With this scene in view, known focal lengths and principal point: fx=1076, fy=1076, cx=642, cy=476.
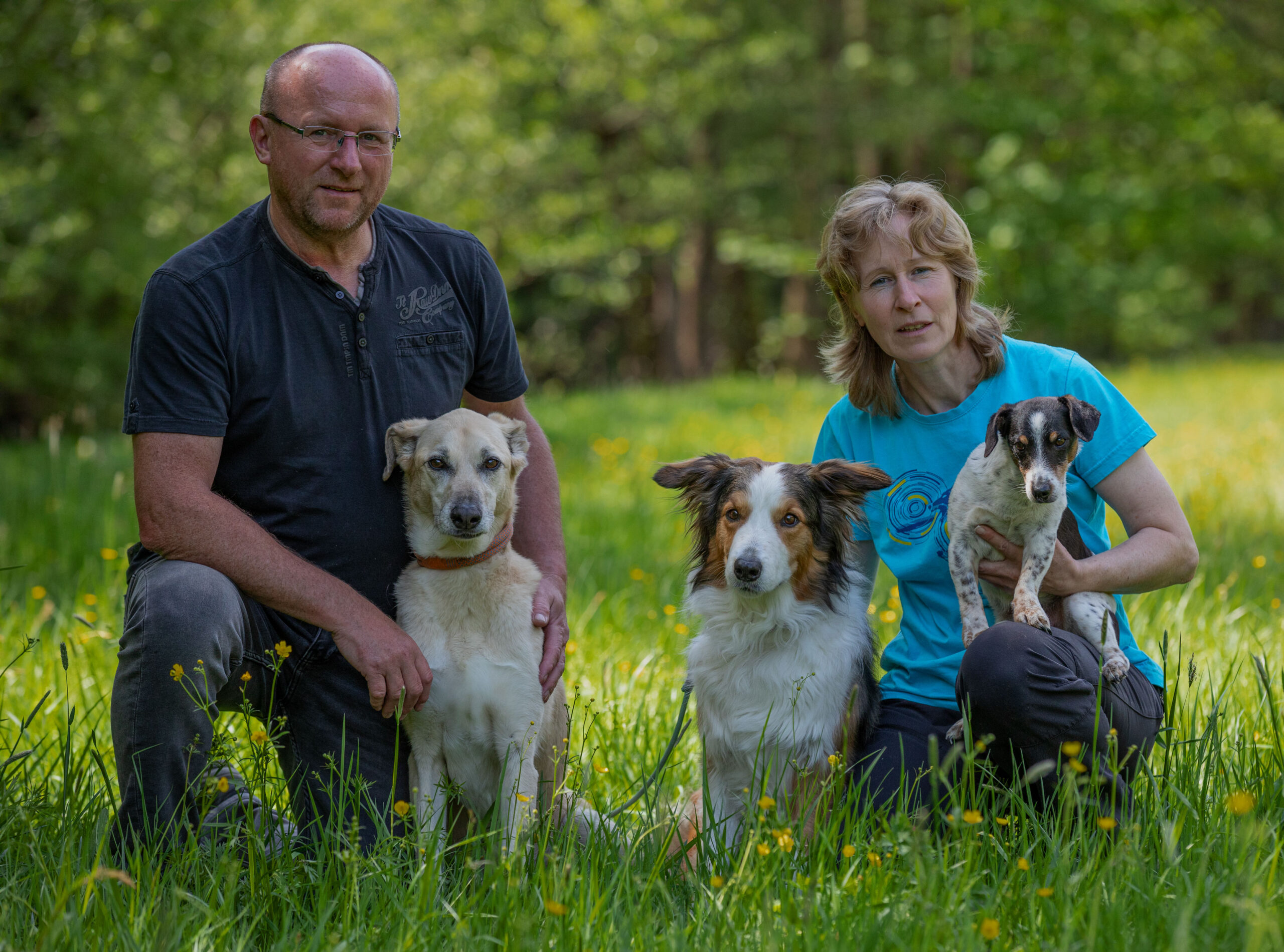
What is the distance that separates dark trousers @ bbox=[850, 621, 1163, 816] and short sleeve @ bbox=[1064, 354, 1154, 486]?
537 millimetres

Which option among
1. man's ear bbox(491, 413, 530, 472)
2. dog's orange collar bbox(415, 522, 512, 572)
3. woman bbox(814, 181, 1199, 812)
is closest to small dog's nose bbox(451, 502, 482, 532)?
dog's orange collar bbox(415, 522, 512, 572)

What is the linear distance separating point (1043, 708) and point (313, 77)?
2768 millimetres

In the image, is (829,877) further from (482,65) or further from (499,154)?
(482,65)

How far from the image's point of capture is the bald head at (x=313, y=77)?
3.21 meters

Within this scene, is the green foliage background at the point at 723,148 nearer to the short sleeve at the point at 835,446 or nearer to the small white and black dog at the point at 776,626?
the short sleeve at the point at 835,446

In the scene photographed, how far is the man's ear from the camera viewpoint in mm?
3498

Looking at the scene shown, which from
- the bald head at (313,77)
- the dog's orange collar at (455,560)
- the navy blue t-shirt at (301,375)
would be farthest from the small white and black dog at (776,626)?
the bald head at (313,77)

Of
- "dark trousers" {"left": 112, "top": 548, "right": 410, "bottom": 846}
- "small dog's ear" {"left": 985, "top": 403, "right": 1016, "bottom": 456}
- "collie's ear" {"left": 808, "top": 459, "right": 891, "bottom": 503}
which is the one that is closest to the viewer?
"dark trousers" {"left": 112, "top": 548, "right": 410, "bottom": 846}

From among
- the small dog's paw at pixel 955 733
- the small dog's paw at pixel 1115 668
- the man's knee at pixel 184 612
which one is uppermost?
the man's knee at pixel 184 612

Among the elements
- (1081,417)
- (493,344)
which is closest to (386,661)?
(493,344)

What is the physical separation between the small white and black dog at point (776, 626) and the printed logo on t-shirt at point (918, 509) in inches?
5.3

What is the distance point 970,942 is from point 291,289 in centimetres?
257

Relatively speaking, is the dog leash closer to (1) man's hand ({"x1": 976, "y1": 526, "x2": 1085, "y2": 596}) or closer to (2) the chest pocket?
(1) man's hand ({"x1": 976, "y1": 526, "x2": 1085, "y2": 596})

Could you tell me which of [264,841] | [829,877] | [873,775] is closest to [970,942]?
[829,877]
